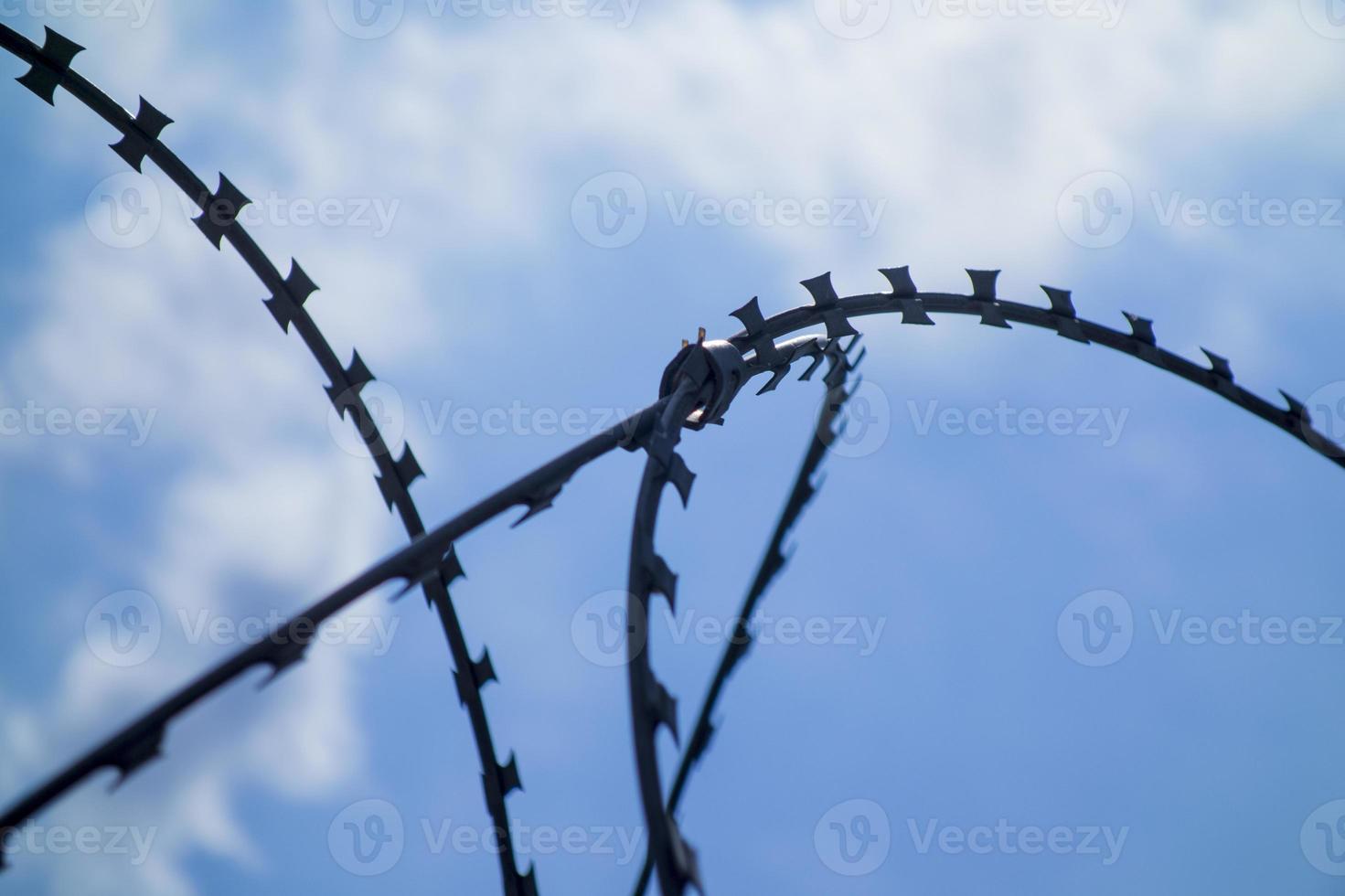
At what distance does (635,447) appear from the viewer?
8969 millimetres

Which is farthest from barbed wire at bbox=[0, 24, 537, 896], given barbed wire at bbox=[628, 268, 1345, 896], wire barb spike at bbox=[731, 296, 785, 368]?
wire barb spike at bbox=[731, 296, 785, 368]

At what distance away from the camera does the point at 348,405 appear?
9109 millimetres

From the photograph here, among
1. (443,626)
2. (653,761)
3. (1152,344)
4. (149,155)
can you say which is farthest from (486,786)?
(1152,344)

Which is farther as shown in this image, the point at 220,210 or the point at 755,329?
the point at 755,329

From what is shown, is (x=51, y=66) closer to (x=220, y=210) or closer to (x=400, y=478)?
(x=220, y=210)

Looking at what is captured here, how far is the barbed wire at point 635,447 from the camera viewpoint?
6.14 m

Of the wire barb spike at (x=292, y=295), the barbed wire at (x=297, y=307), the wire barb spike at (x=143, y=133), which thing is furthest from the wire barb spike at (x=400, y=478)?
the wire barb spike at (x=143, y=133)

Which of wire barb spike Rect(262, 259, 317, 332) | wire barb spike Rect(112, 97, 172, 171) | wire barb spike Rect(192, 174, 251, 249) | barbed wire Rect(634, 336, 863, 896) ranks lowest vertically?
barbed wire Rect(634, 336, 863, 896)

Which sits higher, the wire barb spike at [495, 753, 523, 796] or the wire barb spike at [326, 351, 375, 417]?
the wire barb spike at [326, 351, 375, 417]

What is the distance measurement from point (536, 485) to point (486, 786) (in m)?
2.75

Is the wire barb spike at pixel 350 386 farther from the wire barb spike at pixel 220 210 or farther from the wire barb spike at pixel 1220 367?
the wire barb spike at pixel 1220 367

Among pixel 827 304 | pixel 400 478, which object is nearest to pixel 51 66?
pixel 400 478

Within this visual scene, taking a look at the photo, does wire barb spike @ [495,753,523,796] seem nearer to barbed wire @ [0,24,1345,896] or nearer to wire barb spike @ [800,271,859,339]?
barbed wire @ [0,24,1345,896]

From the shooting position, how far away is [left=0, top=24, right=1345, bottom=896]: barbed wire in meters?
6.14
